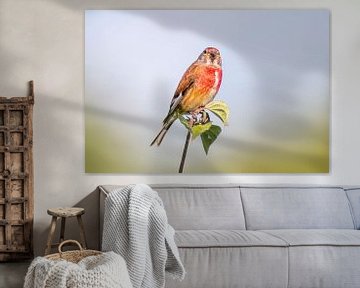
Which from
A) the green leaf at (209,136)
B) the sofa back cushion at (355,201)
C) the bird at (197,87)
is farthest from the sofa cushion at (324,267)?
the bird at (197,87)

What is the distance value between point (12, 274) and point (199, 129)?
5.89 ft

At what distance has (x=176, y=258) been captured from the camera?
9.20ft

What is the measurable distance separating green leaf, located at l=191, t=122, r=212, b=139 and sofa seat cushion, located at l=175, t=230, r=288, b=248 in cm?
89

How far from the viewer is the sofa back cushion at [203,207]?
3508mm

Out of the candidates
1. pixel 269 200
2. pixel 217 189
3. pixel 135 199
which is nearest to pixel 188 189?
pixel 217 189

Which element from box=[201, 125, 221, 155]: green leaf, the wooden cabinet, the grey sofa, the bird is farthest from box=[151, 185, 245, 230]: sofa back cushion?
the wooden cabinet

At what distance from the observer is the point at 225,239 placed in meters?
3.09

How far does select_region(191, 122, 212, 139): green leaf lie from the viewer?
3.85 meters

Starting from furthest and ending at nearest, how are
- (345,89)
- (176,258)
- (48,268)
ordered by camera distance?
(345,89)
(176,258)
(48,268)

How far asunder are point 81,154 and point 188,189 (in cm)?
91

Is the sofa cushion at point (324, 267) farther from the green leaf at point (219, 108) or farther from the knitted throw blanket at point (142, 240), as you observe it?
the green leaf at point (219, 108)

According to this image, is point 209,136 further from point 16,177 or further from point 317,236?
point 16,177

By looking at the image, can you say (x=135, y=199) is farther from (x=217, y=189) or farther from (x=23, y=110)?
(x=23, y=110)

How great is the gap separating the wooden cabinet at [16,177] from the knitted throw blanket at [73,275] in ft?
4.96
